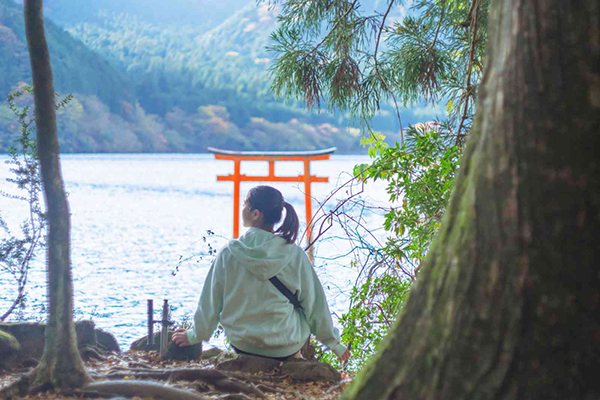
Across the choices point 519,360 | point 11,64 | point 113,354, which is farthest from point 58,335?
point 11,64

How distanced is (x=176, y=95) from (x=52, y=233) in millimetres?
40964

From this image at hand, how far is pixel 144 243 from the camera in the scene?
12805 mm

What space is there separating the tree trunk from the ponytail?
686mm

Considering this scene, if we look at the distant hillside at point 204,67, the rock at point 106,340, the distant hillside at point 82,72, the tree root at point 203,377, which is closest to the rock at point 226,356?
the tree root at point 203,377

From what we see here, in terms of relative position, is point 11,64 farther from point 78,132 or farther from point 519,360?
point 519,360

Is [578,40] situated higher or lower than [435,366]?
higher

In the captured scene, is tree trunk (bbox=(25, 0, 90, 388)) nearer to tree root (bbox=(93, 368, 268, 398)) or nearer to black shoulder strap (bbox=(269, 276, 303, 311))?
tree root (bbox=(93, 368, 268, 398))

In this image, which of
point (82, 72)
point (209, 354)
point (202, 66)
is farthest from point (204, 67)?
point (209, 354)

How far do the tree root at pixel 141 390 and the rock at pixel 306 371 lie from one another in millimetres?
425

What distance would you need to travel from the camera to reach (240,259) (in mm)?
2084

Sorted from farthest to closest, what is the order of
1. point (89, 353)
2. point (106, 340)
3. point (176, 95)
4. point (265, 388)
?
1. point (176, 95)
2. point (106, 340)
3. point (89, 353)
4. point (265, 388)

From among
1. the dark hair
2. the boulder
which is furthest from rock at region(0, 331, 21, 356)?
the dark hair

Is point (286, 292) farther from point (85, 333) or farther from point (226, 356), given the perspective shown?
point (85, 333)

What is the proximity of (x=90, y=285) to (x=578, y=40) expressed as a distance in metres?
7.09
